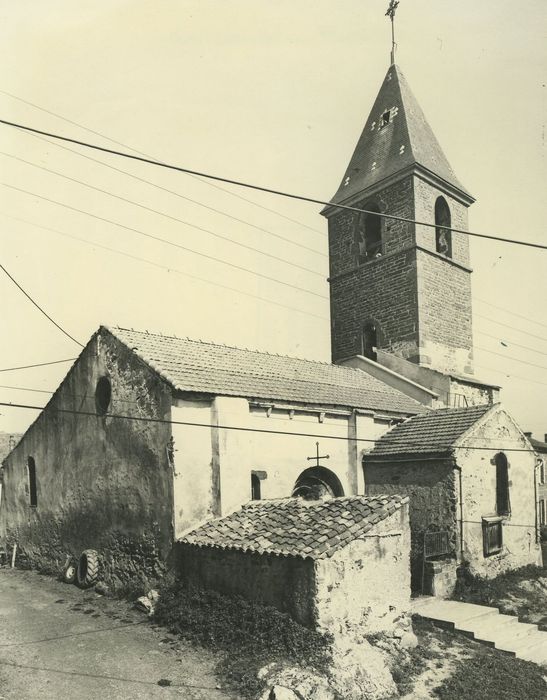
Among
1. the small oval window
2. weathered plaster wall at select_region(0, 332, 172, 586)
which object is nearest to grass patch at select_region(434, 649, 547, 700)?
weathered plaster wall at select_region(0, 332, 172, 586)

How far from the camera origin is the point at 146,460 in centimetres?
1286

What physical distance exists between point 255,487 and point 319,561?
4959 millimetres

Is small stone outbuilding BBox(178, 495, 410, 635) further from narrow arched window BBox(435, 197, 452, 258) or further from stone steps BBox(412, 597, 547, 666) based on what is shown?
narrow arched window BBox(435, 197, 452, 258)

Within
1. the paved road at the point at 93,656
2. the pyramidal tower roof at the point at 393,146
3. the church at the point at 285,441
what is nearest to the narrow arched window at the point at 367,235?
the pyramidal tower roof at the point at 393,146

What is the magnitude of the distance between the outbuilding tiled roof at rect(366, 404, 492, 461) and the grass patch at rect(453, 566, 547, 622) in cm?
329

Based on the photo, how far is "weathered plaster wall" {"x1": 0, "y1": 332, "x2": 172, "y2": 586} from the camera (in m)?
12.5

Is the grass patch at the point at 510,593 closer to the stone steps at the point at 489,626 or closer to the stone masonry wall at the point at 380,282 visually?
the stone steps at the point at 489,626

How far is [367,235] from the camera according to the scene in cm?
2419

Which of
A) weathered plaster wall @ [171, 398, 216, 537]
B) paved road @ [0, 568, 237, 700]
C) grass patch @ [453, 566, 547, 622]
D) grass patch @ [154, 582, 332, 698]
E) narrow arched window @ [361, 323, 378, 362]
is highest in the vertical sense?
narrow arched window @ [361, 323, 378, 362]

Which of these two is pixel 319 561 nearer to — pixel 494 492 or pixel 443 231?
pixel 494 492

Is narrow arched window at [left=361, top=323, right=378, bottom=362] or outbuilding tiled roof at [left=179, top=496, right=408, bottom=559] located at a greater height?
narrow arched window at [left=361, top=323, right=378, bottom=362]

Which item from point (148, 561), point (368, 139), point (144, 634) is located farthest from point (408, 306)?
point (144, 634)

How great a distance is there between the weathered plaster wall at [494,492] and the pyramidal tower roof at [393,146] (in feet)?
37.2

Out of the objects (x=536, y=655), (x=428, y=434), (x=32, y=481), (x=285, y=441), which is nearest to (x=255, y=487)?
(x=285, y=441)
